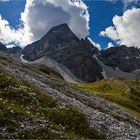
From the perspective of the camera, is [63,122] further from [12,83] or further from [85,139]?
[12,83]

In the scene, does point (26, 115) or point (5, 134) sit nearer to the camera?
point (5, 134)

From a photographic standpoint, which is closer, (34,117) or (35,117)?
(34,117)

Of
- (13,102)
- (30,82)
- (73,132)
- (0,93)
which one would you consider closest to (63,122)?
(73,132)

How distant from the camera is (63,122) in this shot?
4344cm

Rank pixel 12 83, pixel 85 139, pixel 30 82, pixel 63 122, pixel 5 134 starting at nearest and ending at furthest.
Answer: pixel 5 134 < pixel 85 139 < pixel 63 122 < pixel 12 83 < pixel 30 82

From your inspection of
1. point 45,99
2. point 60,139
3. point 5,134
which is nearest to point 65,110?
point 45,99

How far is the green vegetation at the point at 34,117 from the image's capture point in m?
36.7

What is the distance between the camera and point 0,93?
47.6 meters

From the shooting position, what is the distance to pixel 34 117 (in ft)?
135

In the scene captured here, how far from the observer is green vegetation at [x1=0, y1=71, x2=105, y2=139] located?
36.7 metres

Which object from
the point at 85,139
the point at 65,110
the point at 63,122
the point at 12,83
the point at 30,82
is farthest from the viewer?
the point at 30,82

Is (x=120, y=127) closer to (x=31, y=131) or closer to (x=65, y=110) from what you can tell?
(x=65, y=110)

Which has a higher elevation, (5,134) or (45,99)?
(45,99)

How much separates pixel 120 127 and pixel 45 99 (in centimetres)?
1030
